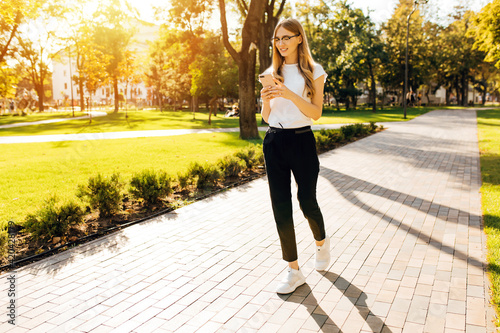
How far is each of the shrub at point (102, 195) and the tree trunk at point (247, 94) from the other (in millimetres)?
10258

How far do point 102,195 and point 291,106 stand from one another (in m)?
3.65

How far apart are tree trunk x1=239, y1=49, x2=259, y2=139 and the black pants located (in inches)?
494

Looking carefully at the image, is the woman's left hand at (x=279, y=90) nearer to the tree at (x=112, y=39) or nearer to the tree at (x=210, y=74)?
the tree at (x=210, y=74)

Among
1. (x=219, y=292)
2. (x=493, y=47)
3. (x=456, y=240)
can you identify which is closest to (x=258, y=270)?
(x=219, y=292)

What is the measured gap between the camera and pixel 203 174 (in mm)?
8102

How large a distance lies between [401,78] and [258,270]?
50.2 meters

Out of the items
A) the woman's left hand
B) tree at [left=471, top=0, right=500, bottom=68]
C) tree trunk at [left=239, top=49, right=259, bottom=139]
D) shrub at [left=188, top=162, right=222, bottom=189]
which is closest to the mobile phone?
the woman's left hand

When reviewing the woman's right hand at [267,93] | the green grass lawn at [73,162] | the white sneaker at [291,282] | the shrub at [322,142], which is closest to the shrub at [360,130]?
the shrub at [322,142]

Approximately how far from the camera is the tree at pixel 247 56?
15.0m

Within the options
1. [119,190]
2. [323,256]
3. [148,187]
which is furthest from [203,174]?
[323,256]

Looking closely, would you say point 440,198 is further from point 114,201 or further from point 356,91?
point 356,91

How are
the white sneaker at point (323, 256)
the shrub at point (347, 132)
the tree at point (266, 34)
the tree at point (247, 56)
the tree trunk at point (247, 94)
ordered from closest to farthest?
1. the white sneaker at point (323, 256)
2. the tree at point (247, 56)
3. the tree trunk at point (247, 94)
4. the shrub at point (347, 132)
5. the tree at point (266, 34)

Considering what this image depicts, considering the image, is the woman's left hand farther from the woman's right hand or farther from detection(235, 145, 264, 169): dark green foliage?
detection(235, 145, 264, 169): dark green foliage

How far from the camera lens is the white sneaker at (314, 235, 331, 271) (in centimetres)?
414
